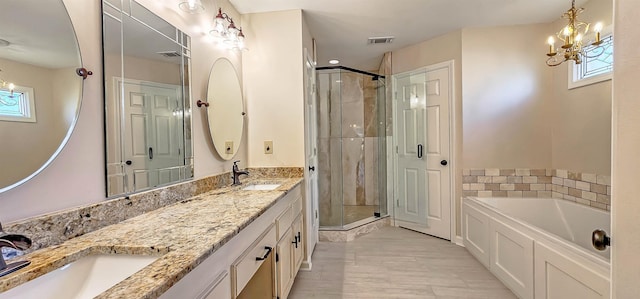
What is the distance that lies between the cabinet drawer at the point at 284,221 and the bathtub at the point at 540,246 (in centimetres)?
177

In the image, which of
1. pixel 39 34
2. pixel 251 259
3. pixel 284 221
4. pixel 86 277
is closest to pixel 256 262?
pixel 251 259

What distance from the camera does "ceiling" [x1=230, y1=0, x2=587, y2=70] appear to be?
94.8 inches

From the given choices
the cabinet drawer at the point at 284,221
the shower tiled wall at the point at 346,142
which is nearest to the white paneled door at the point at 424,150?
the shower tiled wall at the point at 346,142

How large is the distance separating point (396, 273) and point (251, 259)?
166 centimetres

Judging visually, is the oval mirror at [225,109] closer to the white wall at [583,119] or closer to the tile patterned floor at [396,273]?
the tile patterned floor at [396,273]

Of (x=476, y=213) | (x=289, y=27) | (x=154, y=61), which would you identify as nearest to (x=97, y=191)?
(x=154, y=61)

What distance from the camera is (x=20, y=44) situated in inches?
32.3

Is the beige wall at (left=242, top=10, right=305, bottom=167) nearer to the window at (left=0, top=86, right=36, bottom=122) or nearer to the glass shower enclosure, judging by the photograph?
the glass shower enclosure

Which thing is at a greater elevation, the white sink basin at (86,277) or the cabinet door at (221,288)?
the white sink basin at (86,277)

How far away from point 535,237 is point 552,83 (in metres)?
1.92

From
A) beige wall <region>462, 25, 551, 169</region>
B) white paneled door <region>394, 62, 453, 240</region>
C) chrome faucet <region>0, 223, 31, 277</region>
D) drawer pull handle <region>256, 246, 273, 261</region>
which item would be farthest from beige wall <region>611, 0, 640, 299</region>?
white paneled door <region>394, 62, 453, 240</region>

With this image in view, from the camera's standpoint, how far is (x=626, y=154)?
2.47ft

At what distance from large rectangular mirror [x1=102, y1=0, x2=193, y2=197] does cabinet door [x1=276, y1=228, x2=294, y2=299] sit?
2.49ft

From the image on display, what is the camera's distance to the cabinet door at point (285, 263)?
5.51ft
